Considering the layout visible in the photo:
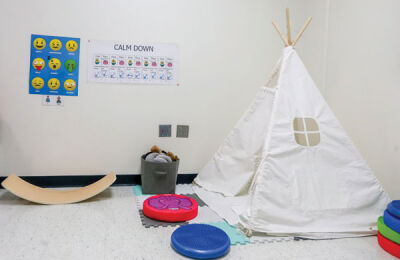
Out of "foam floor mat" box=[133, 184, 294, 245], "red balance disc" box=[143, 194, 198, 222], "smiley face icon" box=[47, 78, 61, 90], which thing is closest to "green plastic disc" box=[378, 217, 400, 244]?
"foam floor mat" box=[133, 184, 294, 245]

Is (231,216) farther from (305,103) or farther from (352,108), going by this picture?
(352,108)

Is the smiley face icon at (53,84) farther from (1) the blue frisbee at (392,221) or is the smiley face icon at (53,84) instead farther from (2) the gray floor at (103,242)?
(1) the blue frisbee at (392,221)

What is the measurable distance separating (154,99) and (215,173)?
78 centimetres

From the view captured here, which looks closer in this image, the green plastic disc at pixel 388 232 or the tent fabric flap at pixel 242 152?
the green plastic disc at pixel 388 232

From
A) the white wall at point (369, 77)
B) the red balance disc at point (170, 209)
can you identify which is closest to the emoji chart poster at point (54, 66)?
the red balance disc at point (170, 209)

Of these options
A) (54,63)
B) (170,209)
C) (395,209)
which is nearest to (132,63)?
(54,63)

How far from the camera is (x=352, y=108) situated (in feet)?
7.89

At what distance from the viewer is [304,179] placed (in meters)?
1.90

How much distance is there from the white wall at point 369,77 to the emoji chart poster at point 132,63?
1293 mm

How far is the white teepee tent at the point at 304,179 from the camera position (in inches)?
71.1

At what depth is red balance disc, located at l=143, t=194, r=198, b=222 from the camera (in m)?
1.91

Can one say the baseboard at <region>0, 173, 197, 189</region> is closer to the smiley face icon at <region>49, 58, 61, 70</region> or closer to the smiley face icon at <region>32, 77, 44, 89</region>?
the smiley face icon at <region>32, 77, 44, 89</region>

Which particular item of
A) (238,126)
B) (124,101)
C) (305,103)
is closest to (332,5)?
(305,103)

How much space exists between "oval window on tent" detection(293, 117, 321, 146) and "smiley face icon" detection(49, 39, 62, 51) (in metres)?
1.80
